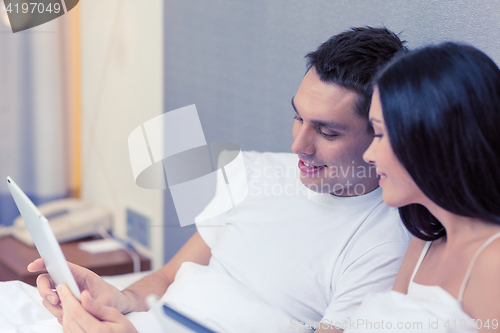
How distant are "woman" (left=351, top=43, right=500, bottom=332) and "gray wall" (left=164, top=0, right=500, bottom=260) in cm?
27

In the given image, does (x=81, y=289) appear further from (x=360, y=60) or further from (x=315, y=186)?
(x=360, y=60)

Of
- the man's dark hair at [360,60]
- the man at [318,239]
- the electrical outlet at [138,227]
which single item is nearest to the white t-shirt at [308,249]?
the man at [318,239]

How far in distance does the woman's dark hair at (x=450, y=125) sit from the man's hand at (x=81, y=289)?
632 mm

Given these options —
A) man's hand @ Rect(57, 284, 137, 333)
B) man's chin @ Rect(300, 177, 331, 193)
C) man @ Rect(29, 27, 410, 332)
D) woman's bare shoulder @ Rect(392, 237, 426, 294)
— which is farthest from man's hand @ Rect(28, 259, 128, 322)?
woman's bare shoulder @ Rect(392, 237, 426, 294)

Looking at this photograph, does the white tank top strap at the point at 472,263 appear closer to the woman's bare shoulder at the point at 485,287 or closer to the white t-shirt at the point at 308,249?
the woman's bare shoulder at the point at 485,287

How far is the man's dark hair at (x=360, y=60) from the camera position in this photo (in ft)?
2.85

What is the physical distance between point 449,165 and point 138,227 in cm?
152

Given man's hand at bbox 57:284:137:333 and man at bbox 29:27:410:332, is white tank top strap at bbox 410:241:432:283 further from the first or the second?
man's hand at bbox 57:284:137:333

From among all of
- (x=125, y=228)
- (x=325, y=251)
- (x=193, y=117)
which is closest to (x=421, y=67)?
(x=325, y=251)

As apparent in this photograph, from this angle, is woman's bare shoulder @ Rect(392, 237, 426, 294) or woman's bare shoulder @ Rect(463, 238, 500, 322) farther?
woman's bare shoulder @ Rect(392, 237, 426, 294)

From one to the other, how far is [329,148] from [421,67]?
31cm

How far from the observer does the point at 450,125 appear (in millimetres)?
601

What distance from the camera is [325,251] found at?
94 cm

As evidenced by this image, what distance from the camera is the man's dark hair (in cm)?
87
